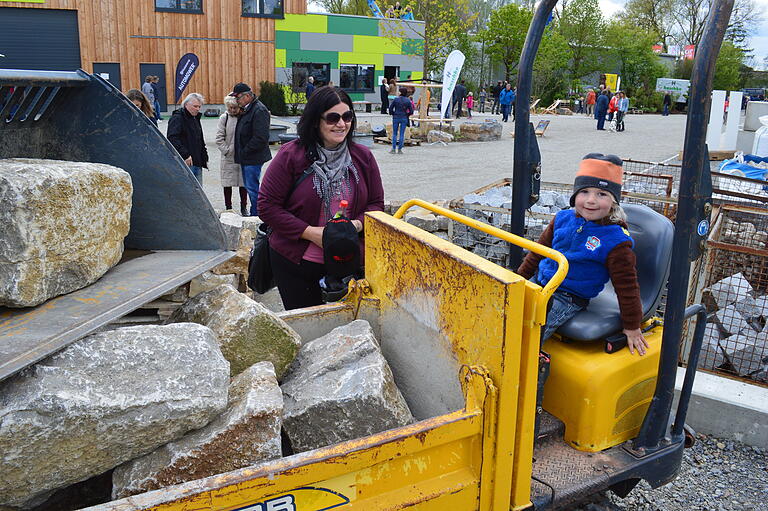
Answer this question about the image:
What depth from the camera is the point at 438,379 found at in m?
2.67

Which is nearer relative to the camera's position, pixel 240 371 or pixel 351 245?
pixel 240 371

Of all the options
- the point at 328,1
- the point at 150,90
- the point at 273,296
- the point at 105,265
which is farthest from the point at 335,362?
the point at 328,1

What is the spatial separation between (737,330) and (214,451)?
14.8 ft

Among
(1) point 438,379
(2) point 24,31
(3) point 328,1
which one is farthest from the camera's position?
(3) point 328,1

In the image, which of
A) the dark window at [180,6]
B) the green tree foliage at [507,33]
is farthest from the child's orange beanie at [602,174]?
the green tree foliage at [507,33]

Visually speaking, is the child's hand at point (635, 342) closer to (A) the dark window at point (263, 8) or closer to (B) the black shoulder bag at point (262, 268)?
(B) the black shoulder bag at point (262, 268)

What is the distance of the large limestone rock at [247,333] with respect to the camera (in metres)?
2.71

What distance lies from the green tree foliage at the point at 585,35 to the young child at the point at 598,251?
4903cm

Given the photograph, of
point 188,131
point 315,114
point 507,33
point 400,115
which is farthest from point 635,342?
point 507,33

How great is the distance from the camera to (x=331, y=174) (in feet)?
11.8

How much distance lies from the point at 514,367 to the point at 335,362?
0.80 meters

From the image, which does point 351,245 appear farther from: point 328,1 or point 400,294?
point 328,1

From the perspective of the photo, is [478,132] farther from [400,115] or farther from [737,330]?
[737,330]

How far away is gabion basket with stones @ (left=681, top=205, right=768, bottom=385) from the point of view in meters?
4.84
